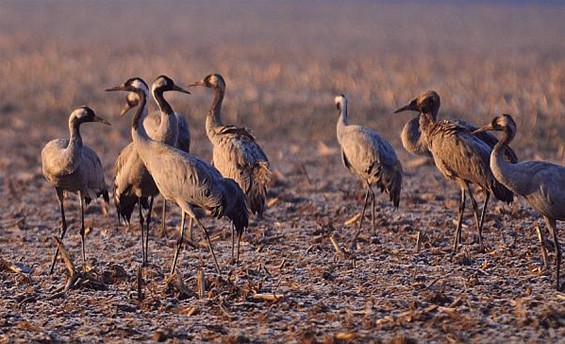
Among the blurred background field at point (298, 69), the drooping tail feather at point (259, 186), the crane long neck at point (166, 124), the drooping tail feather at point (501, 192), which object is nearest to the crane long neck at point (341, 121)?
the drooping tail feather at point (259, 186)

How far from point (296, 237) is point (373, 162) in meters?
1.00

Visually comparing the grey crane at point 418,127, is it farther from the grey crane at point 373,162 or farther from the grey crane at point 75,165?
the grey crane at point 75,165

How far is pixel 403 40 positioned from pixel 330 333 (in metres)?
43.8

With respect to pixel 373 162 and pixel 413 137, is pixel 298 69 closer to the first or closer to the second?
pixel 413 137

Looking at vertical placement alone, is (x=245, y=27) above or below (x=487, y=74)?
above

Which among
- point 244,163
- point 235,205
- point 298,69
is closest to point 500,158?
point 235,205

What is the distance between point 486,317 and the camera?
6.77 meters

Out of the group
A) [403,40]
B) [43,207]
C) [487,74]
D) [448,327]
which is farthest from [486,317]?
[403,40]

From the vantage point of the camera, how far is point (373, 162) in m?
9.69

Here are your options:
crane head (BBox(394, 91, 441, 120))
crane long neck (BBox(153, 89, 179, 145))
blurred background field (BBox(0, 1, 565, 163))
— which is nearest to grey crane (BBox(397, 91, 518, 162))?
crane head (BBox(394, 91, 441, 120))

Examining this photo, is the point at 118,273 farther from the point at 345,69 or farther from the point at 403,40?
the point at 403,40

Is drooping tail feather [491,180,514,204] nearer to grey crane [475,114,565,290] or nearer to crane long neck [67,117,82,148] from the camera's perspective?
grey crane [475,114,565,290]

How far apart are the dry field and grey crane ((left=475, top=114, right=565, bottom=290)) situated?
515 millimetres

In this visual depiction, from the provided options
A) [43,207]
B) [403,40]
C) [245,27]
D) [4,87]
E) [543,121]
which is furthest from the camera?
[245,27]
